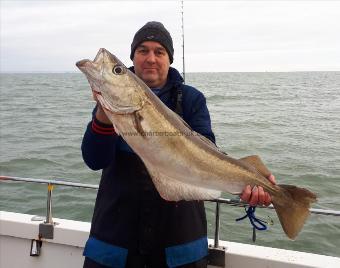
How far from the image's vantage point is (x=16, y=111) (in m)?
30.4

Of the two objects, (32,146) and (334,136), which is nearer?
(32,146)

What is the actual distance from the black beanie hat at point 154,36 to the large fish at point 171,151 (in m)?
0.80

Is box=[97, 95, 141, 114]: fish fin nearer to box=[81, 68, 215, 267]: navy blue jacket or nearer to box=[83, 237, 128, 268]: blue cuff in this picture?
box=[81, 68, 215, 267]: navy blue jacket

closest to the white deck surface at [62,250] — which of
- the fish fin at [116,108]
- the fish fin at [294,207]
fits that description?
the fish fin at [294,207]

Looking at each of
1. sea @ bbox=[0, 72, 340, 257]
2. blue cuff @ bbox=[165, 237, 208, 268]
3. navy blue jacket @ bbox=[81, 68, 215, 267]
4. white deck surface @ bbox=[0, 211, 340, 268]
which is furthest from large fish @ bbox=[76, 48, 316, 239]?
sea @ bbox=[0, 72, 340, 257]

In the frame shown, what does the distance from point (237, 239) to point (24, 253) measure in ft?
16.0

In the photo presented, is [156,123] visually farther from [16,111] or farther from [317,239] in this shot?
[16,111]

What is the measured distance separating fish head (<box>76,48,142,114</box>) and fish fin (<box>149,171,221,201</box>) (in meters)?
0.54

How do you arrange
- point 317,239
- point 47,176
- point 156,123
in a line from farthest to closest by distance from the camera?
point 47,176 → point 317,239 → point 156,123

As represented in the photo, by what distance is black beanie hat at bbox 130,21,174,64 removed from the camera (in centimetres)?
355

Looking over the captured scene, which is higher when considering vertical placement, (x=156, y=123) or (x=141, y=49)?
(x=141, y=49)

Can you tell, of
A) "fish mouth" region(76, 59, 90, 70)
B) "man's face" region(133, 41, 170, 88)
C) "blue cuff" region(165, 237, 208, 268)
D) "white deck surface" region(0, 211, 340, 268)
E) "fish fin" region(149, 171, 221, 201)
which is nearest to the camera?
"fish mouth" region(76, 59, 90, 70)

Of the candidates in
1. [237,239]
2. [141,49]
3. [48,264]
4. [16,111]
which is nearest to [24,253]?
[48,264]

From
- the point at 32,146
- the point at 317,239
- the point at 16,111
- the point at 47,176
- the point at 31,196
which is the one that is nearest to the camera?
the point at 317,239
